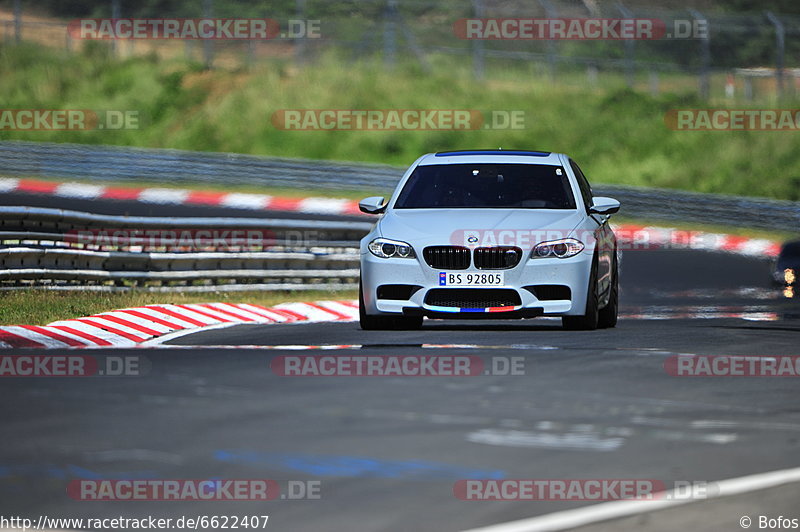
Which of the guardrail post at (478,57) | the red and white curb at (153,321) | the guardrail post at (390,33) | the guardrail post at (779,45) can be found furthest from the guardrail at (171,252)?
the guardrail post at (478,57)

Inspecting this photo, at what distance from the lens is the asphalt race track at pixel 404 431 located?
20.6ft

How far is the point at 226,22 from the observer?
45406 mm

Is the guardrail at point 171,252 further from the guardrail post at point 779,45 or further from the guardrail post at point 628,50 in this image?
the guardrail post at point 779,45

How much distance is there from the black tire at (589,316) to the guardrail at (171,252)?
20.0 feet

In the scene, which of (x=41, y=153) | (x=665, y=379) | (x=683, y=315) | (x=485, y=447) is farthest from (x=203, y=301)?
(x=41, y=153)

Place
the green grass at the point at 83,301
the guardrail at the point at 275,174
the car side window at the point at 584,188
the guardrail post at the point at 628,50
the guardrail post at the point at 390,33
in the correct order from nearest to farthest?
the car side window at the point at 584,188 → the green grass at the point at 83,301 → the guardrail at the point at 275,174 → the guardrail post at the point at 628,50 → the guardrail post at the point at 390,33

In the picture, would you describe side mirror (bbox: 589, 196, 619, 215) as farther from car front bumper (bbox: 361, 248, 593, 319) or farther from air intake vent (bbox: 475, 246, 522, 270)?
air intake vent (bbox: 475, 246, 522, 270)

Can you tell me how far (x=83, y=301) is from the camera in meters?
16.6

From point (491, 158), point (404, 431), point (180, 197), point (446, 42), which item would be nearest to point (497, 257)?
point (491, 158)

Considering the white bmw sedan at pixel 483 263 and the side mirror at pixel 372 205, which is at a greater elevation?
the side mirror at pixel 372 205

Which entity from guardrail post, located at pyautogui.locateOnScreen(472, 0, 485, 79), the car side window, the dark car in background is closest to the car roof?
the car side window

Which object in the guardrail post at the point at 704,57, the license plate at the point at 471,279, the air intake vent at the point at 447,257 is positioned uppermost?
the guardrail post at the point at 704,57

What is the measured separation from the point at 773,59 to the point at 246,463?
49.5 m

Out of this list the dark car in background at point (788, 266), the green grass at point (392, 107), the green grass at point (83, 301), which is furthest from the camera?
the green grass at point (392, 107)
